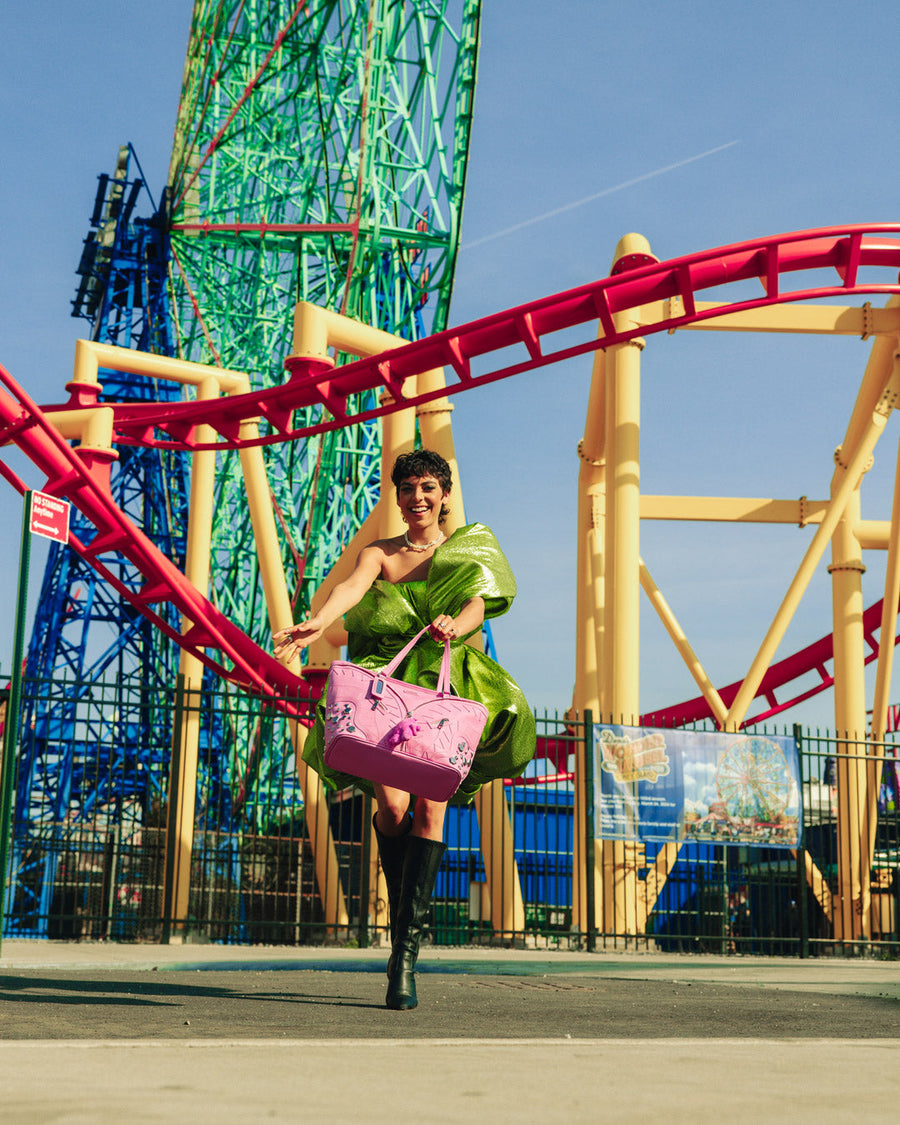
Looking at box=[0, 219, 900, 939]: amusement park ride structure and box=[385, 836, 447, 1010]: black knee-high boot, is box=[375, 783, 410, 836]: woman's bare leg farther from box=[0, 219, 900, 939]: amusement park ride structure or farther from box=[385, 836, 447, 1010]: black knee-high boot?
box=[0, 219, 900, 939]: amusement park ride structure

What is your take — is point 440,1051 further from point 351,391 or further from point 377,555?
point 351,391

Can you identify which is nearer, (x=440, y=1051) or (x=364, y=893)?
(x=440, y=1051)

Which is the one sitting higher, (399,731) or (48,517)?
(48,517)

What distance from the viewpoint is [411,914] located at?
3857 mm

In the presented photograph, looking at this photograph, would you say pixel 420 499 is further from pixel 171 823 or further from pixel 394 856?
pixel 171 823

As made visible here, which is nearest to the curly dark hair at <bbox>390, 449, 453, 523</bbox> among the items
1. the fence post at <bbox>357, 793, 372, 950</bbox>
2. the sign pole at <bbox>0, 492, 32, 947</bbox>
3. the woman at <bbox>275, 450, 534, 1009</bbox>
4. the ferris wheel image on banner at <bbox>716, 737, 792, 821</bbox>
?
the woman at <bbox>275, 450, 534, 1009</bbox>

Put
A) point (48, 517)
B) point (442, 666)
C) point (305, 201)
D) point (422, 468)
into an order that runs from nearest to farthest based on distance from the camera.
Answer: point (442, 666) < point (422, 468) < point (48, 517) < point (305, 201)

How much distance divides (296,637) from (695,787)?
6.94 metres

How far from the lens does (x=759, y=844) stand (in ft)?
33.7

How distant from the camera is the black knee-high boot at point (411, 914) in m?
3.74

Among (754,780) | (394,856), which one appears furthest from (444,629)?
(754,780)

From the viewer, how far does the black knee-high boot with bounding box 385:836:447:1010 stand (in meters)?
3.74

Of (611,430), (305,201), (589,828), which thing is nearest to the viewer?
(589,828)

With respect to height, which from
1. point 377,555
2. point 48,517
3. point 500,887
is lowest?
point 500,887
